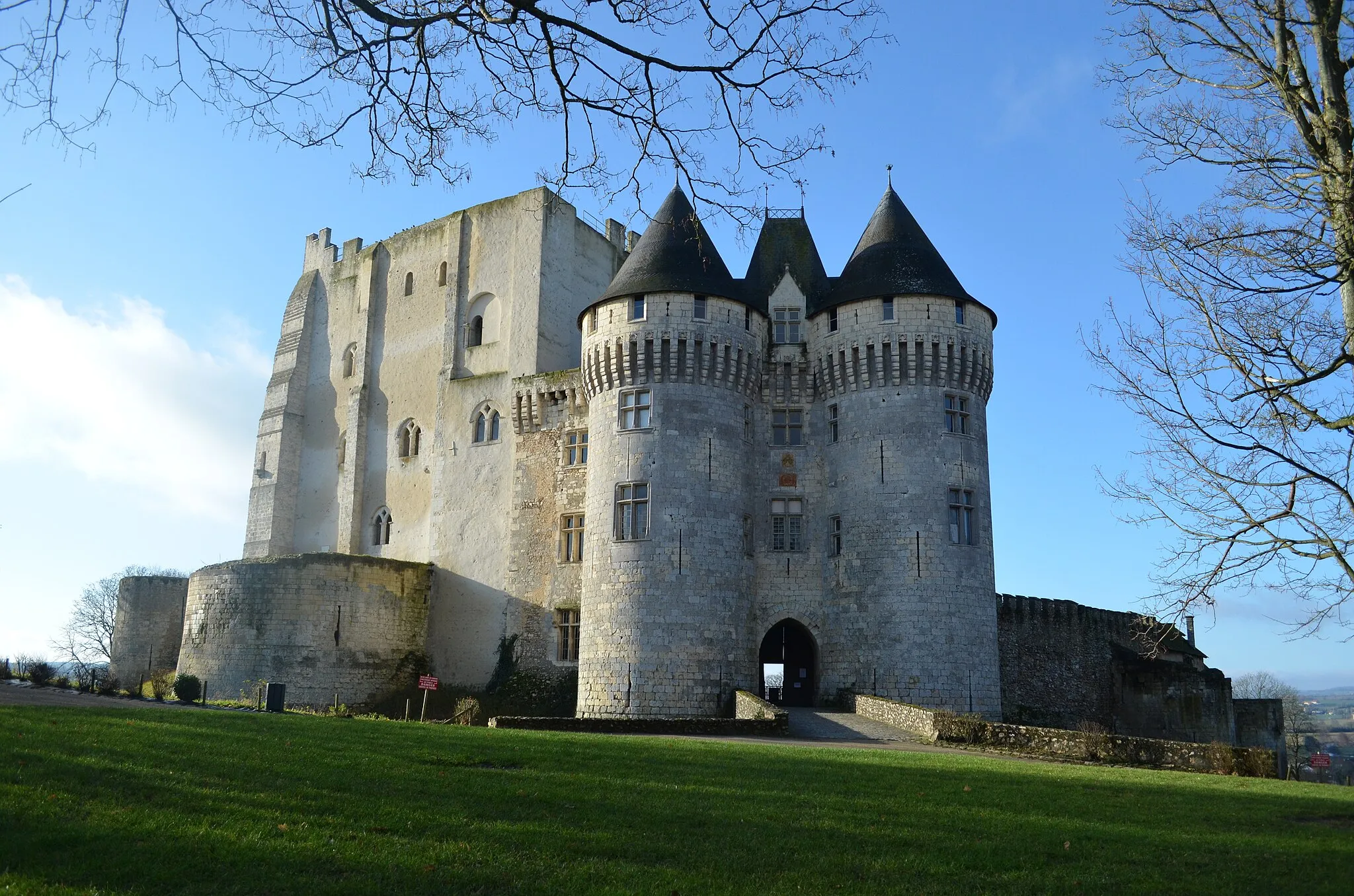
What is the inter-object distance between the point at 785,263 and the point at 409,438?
1516 cm

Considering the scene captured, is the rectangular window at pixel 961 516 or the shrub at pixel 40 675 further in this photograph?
the rectangular window at pixel 961 516

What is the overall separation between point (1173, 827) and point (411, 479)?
31.0m

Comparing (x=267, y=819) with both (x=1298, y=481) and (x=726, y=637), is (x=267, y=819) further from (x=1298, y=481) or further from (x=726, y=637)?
(x=726, y=637)

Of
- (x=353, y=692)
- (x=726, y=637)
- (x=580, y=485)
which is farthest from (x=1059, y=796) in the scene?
(x=353, y=692)

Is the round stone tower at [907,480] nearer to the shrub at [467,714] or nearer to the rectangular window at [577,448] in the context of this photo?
the rectangular window at [577,448]

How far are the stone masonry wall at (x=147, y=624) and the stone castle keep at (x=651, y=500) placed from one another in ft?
0.39

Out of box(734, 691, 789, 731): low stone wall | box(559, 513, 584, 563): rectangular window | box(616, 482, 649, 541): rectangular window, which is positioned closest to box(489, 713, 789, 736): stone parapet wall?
box(734, 691, 789, 731): low stone wall

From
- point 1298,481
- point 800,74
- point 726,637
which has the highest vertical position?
point 800,74

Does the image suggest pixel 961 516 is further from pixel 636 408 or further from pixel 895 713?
pixel 636 408

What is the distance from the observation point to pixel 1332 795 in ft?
42.5

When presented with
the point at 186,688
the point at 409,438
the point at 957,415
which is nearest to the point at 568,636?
the point at 186,688

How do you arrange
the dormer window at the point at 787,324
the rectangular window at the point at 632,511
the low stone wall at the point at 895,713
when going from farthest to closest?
the dormer window at the point at 787,324, the rectangular window at the point at 632,511, the low stone wall at the point at 895,713

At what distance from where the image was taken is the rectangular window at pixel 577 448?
107 ft

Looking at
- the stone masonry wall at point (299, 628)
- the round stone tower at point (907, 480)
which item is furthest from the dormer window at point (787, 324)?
the stone masonry wall at point (299, 628)
